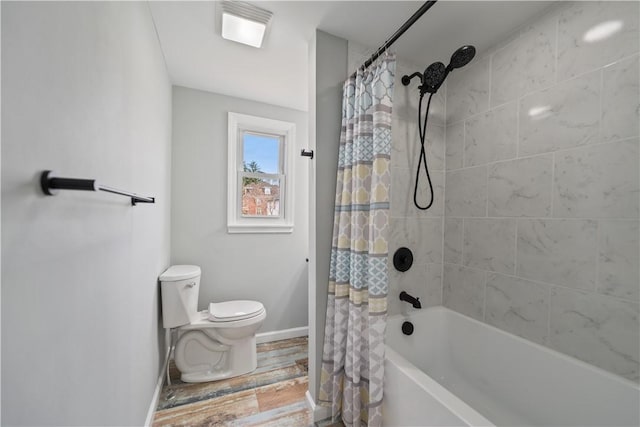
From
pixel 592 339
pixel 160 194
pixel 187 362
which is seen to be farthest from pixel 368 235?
pixel 187 362

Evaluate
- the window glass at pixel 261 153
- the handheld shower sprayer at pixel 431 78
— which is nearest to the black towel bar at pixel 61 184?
the handheld shower sprayer at pixel 431 78

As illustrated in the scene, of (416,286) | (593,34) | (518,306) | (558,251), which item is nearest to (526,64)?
(593,34)

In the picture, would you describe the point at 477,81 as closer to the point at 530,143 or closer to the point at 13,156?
the point at 530,143

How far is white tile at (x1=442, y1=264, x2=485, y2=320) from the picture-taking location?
1566 millimetres

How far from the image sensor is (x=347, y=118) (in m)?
1.40

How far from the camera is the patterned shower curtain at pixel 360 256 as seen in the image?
1.21 meters

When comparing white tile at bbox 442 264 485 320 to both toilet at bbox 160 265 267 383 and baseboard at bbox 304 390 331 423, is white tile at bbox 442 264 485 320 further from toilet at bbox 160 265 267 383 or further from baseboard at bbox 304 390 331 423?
toilet at bbox 160 265 267 383

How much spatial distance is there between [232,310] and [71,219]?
4.85ft

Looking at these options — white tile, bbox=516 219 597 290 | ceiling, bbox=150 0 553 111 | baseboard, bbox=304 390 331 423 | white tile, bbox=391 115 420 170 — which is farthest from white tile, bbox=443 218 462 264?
baseboard, bbox=304 390 331 423

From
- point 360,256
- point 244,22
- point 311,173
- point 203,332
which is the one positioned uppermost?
point 244,22

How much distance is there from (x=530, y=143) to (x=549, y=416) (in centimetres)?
138

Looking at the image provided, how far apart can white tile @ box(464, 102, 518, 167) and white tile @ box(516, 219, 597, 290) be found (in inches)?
17.0

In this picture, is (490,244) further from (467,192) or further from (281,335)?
(281,335)

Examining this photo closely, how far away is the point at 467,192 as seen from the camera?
5.35 ft
